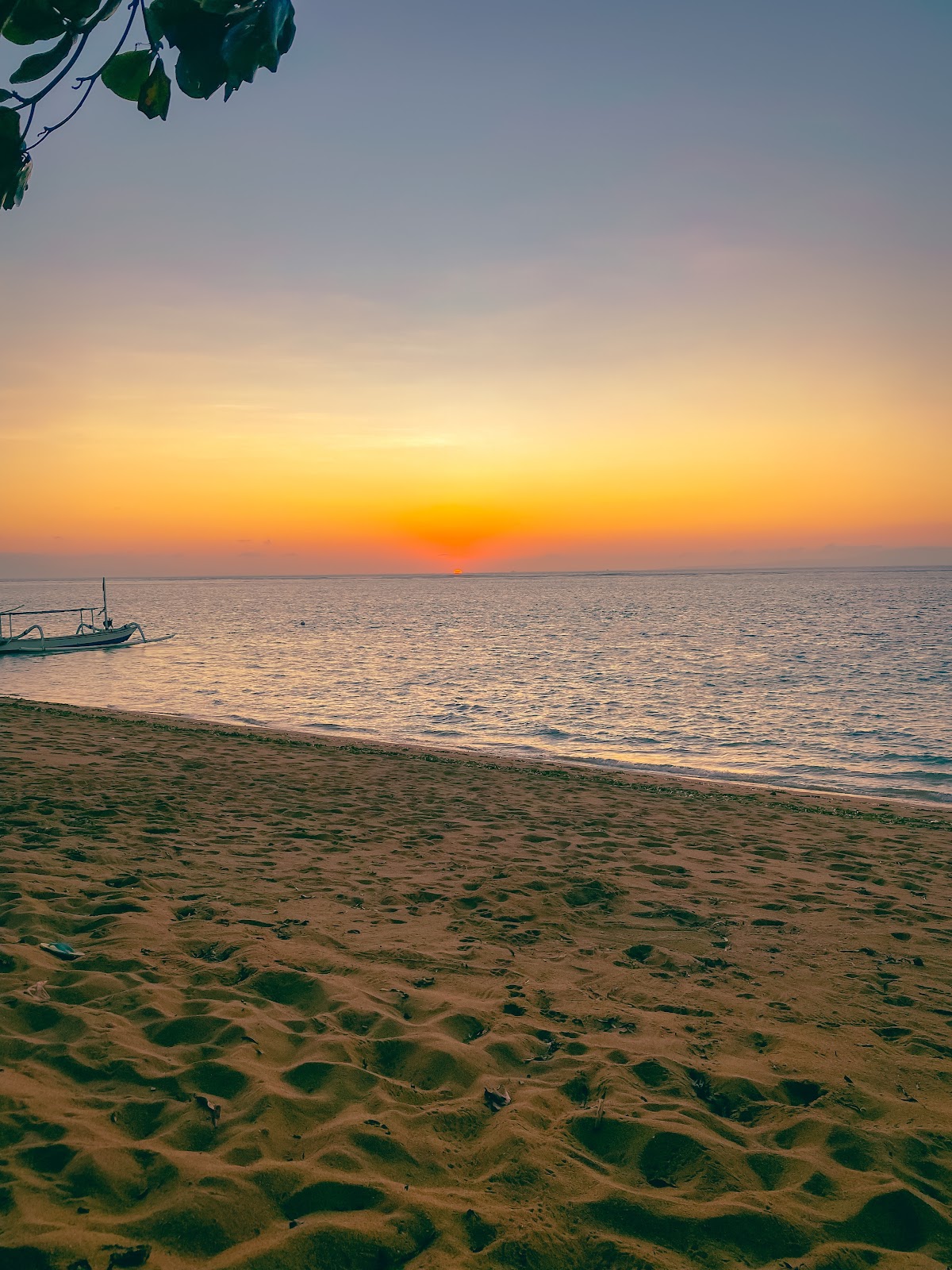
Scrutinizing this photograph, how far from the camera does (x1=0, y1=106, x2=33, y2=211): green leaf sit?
66.7 inches

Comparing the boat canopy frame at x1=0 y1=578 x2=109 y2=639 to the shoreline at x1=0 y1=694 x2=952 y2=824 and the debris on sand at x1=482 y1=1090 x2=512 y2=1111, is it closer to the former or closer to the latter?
the shoreline at x1=0 y1=694 x2=952 y2=824

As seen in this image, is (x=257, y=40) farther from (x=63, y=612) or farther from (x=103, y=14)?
(x=63, y=612)

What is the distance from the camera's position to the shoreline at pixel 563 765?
55.4 ft

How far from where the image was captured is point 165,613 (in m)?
124

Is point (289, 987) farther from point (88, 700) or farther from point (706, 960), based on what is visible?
point (88, 700)

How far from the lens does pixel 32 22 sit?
1567 mm

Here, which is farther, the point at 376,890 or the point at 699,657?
the point at 699,657

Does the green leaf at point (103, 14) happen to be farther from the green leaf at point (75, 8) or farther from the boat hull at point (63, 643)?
the boat hull at point (63, 643)

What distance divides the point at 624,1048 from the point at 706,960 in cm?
196

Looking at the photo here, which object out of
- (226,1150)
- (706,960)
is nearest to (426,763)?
(706,960)

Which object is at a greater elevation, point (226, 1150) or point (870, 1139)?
point (226, 1150)

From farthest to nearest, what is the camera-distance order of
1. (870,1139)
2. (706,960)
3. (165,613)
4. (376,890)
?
(165,613) → (376,890) → (706,960) → (870,1139)

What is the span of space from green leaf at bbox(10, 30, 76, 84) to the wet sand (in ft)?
12.6

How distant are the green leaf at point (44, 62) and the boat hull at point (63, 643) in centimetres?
5133
